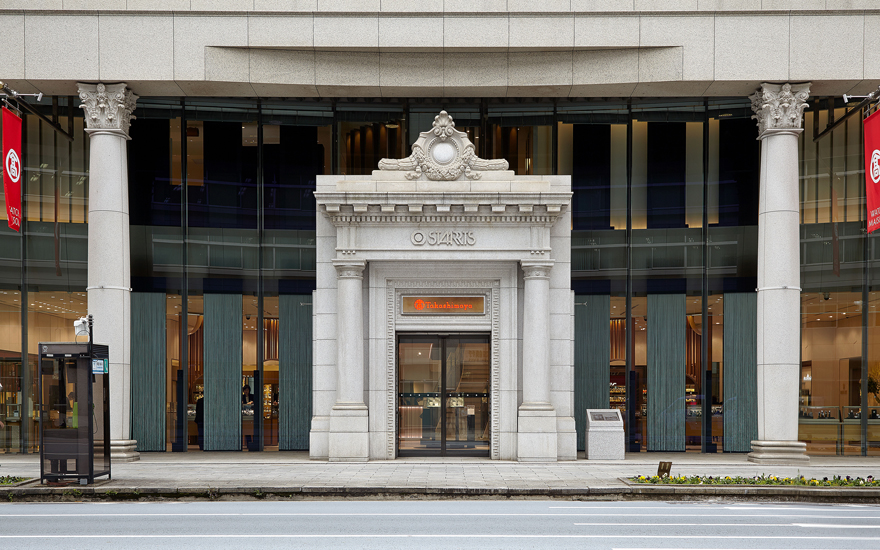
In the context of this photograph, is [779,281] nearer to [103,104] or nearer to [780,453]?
[780,453]

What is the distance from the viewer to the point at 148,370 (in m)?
23.1

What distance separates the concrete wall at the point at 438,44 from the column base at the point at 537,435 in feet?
29.6

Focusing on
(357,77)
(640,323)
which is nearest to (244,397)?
(357,77)

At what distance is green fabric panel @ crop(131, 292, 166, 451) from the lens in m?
23.0

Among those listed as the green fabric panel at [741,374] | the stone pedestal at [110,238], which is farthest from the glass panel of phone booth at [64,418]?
the green fabric panel at [741,374]

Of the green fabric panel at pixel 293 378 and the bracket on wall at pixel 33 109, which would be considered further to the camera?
the green fabric panel at pixel 293 378

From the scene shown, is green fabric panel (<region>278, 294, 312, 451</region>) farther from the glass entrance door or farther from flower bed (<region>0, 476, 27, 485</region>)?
flower bed (<region>0, 476, 27, 485</region>)

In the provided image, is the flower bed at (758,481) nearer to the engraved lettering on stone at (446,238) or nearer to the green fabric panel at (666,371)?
the green fabric panel at (666,371)

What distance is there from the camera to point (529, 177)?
2114 centimetres

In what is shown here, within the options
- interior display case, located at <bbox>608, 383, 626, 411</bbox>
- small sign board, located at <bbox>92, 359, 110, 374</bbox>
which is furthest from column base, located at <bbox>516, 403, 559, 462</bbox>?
small sign board, located at <bbox>92, 359, 110, 374</bbox>

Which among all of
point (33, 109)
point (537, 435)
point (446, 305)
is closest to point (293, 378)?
point (446, 305)

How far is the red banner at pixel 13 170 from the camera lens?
19.5 m

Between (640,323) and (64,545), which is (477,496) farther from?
(640,323)

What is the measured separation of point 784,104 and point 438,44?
954 cm
